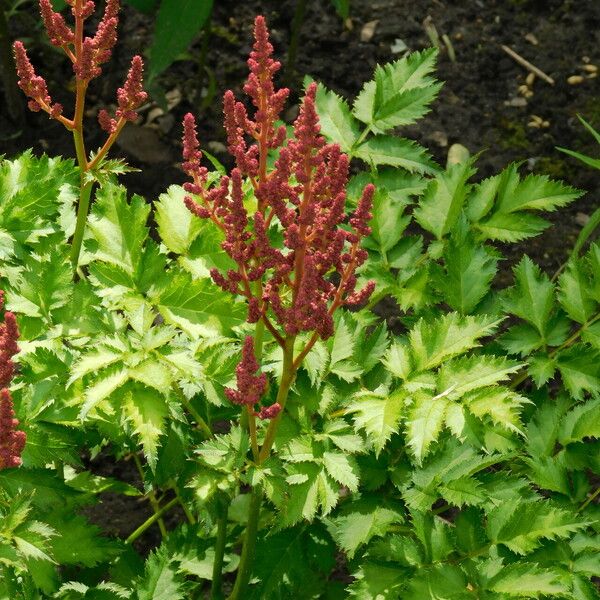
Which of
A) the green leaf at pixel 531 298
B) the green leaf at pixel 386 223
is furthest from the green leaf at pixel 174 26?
the green leaf at pixel 531 298

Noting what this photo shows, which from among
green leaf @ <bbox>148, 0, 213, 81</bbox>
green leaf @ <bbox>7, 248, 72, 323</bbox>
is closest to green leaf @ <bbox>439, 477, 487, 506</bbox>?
green leaf @ <bbox>7, 248, 72, 323</bbox>

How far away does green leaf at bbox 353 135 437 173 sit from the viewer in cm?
258

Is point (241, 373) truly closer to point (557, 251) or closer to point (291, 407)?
point (291, 407)

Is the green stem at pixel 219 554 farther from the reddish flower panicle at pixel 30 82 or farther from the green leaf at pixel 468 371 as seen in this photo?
the reddish flower panicle at pixel 30 82

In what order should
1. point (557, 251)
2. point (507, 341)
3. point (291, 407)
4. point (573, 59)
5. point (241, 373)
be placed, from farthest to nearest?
point (573, 59) → point (557, 251) → point (507, 341) → point (291, 407) → point (241, 373)

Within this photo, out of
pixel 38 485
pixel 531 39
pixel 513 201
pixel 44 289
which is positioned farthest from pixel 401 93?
pixel 531 39

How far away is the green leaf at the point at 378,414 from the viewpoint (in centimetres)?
198

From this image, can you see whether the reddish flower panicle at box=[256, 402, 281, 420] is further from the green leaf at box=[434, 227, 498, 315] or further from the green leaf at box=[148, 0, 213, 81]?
the green leaf at box=[148, 0, 213, 81]

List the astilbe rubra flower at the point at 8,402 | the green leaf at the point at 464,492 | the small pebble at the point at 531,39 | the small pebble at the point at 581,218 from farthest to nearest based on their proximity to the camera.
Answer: the small pebble at the point at 531,39 → the small pebble at the point at 581,218 → the green leaf at the point at 464,492 → the astilbe rubra flower at the point at 8,402

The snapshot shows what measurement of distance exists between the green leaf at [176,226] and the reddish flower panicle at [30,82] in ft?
1.25

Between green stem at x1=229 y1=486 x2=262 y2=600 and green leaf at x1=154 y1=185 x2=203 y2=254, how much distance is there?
64 cm

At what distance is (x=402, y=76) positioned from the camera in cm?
261

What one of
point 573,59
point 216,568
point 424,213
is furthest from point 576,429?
point 573,59

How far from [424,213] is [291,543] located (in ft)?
3.10
